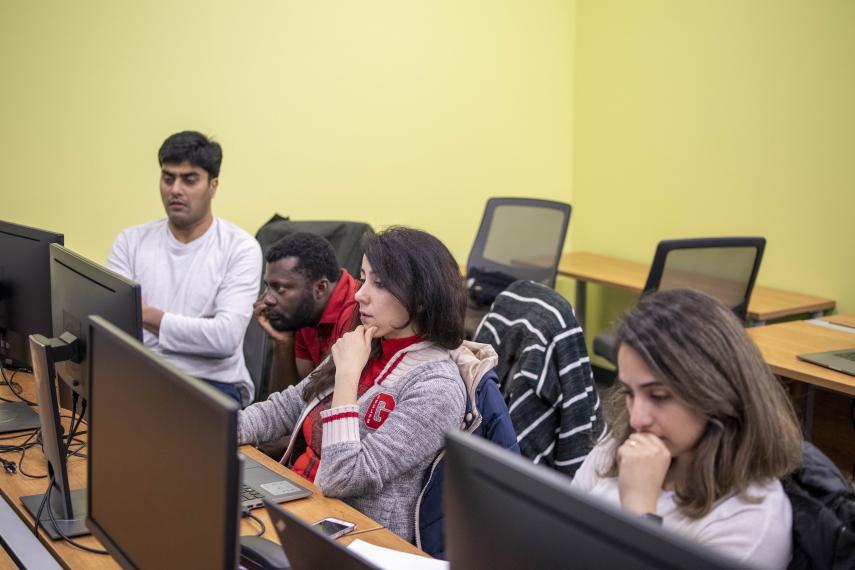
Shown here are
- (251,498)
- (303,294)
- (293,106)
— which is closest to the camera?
(251,498)

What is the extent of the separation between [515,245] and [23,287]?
8.02ft

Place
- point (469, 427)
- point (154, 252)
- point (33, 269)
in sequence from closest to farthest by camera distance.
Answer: point (469, 427) < point (33, 269) < point (154, 252)

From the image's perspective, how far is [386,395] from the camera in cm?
195

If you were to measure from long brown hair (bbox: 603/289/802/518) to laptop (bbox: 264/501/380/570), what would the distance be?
528 millimetres

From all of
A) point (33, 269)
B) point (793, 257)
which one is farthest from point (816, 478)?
point (793, 257)

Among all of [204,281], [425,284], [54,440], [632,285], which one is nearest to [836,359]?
[632,285]

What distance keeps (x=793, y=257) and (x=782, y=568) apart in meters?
3.01

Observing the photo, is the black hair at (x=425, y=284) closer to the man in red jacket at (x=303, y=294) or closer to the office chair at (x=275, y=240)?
the man in red jacket at (x=303, y=294)

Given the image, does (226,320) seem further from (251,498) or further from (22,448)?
(251,498)

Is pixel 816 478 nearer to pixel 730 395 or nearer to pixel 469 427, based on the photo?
pixel 730 395

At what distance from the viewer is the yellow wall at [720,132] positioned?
3855 millimetres

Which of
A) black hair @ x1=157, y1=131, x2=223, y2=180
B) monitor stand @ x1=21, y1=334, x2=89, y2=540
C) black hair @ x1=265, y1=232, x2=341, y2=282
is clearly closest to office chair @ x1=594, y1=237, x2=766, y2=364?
black hair @ x1=265, y1=232, x2=341, y2=282

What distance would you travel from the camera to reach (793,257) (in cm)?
405

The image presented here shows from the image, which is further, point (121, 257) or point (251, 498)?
point (121, 257)
